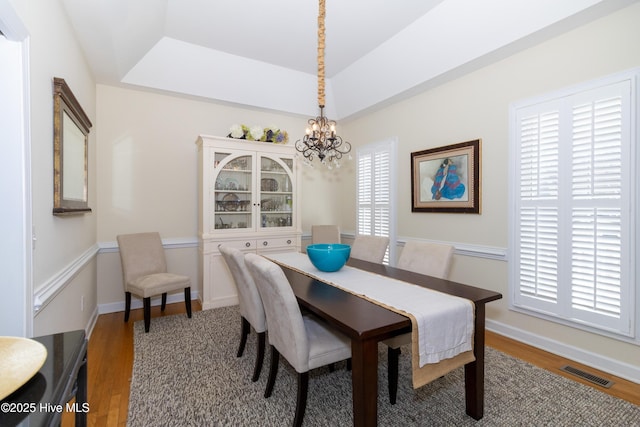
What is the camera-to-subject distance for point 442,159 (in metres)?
3.38

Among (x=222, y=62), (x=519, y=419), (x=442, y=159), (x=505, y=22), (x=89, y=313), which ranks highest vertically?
(x=222, y=62)

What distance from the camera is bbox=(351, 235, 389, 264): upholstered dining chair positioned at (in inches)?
114

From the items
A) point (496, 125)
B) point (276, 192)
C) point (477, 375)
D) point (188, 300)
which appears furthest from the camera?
point (276, 192)

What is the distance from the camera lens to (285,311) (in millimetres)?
1613

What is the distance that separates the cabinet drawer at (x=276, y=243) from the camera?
3.99 metres

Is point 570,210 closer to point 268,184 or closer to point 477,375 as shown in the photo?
point 477,375

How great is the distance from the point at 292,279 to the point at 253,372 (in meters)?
0.78

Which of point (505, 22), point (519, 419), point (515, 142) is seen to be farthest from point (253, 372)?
point (505, 22)

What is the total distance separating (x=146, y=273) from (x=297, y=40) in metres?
3.13

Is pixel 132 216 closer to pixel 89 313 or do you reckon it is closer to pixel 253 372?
pixel 89 313

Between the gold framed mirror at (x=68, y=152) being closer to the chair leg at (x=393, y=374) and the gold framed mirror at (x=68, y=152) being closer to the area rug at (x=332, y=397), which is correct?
the area rug at (x=332, y=397)

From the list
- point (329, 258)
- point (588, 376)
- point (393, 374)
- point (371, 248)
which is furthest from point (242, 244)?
point (588, 376)

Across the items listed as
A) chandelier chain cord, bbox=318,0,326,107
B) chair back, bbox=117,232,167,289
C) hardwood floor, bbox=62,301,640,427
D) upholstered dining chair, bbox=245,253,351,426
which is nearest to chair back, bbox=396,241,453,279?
upholstered dining chair, bbox=245,253,351,426

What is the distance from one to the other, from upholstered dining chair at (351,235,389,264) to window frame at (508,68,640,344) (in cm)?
118
